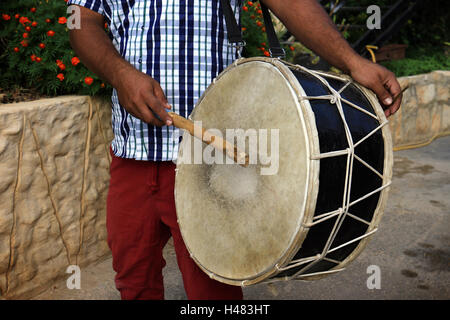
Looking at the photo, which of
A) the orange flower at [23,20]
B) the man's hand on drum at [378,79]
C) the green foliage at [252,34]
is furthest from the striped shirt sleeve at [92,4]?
the green foliage at [252,34]

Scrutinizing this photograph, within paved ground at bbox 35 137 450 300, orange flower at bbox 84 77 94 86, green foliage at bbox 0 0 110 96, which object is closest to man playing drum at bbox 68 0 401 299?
paved ground at bbox 35 137 450 300

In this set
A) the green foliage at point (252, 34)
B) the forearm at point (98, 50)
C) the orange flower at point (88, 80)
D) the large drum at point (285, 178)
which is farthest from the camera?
the green foliage at point (252, 34)

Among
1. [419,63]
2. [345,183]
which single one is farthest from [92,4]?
[419,63]

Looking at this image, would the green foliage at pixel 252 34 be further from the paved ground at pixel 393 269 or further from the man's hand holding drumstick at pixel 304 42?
the man's hand holding drumstick at pixel 304 42

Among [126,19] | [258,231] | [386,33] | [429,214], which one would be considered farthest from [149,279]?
[386,33]

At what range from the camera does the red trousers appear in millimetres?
1624

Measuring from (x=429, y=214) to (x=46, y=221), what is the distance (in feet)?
8.60

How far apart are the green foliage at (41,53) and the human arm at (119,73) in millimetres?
1028

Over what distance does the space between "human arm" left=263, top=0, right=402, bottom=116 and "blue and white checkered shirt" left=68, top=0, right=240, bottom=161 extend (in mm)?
217

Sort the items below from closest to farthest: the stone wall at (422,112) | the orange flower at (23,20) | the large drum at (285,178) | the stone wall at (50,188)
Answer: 1. the large drum at (285,178)
2. the stone wall at (50,188)
3. the orange flower at (23,20)
4. the stone wall at (422,112)

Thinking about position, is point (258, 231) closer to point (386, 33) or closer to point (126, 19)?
point (126, 19)

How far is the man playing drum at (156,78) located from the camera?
1.45 metres

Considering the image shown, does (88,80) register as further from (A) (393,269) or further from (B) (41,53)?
(A) (393,269)

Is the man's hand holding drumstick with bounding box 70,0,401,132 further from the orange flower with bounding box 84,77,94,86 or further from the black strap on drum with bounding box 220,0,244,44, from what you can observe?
the orange flower with bounding box 84,77,94,86
